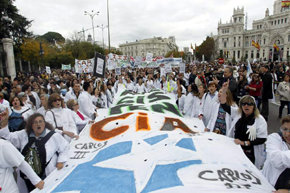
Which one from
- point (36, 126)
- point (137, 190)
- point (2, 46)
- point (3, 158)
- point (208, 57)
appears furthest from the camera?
point (208, 57)

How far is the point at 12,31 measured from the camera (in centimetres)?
2459

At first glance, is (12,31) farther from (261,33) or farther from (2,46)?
(261,33)

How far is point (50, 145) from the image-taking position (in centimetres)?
285

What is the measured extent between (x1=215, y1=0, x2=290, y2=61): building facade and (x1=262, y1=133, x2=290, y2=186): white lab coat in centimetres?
8800

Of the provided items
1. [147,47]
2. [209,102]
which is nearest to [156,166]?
[209,102]

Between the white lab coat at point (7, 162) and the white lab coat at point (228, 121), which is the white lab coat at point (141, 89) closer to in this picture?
the white lab coat at point (228, 121)

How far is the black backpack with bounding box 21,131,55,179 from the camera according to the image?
270cm

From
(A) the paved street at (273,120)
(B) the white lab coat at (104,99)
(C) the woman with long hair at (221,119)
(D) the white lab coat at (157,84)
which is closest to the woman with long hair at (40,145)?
(C) the woman with long hair at (221,119)

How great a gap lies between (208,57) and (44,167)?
8196 centimetres

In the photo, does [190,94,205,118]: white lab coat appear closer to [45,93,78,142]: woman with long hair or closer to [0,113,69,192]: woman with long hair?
[45,93,78,142]: woman with long hair

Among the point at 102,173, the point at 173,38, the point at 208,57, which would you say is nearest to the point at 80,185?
the point at 102,173

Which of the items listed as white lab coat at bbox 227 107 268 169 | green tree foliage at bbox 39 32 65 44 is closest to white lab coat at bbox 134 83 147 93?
white lab coat at bbox 227 107 268 169

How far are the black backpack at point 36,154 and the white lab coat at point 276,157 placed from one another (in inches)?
115

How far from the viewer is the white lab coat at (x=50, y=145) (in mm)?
2836
